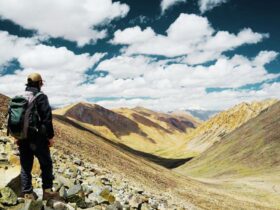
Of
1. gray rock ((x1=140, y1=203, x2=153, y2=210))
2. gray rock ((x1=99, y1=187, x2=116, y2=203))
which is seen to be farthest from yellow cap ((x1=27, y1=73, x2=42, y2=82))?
gray rock ((x1=140, y1=203, x2=153, y2=210))

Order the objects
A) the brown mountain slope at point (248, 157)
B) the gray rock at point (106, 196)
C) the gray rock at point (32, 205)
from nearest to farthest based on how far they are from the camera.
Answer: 1. the gray rock at point (32, 205)
2. the gray rock at point (106, 196)
3. the brown mountain slope at point (248, 157)

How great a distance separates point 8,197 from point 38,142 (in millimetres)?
1838

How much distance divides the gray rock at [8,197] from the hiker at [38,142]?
1.51 ft

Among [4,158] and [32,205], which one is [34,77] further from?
[4,158]

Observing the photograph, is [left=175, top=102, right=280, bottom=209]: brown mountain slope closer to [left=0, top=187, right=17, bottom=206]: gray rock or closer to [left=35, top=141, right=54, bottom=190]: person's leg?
[left=35, top=141, right=54, bottom=190]: person's leg

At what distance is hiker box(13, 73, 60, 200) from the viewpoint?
1170 centimetres

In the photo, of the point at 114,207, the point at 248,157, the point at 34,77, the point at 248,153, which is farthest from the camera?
the point at 248,153

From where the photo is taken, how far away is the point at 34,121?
11.6 metres

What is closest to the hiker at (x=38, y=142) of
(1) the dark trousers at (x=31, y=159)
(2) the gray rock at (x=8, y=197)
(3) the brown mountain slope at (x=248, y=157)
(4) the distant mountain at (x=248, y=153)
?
(1) the dark trousers at (x=31, y=159)

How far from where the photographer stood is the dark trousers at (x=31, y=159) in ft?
39.2

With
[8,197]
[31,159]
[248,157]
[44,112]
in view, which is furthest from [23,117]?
[248,157]

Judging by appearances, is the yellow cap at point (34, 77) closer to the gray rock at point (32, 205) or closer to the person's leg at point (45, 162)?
the person's leg at point (45, 162)

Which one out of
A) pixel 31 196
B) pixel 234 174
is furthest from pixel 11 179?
pixel 234 174

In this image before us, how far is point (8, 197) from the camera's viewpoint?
11648mm
